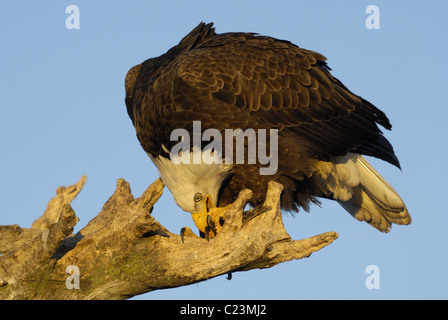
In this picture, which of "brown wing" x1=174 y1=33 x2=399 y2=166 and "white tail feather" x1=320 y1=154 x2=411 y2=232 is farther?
"white tail feather" x1=320 y1=154 x2=411 y2=232

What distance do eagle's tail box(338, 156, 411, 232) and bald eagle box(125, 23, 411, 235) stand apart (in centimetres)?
2

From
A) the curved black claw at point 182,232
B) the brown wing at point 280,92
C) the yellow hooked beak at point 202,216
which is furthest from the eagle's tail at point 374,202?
the curved black claw at point 182,232

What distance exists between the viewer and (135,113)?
21.1 feet

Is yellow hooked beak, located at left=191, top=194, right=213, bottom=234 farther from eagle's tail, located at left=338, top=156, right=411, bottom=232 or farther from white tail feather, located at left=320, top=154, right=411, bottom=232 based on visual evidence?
eagle's tail, located at left=338, top=156, right=411, bottom=232

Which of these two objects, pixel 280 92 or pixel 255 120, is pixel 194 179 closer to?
pixel 255 120

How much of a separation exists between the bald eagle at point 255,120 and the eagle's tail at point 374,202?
16 millimetres

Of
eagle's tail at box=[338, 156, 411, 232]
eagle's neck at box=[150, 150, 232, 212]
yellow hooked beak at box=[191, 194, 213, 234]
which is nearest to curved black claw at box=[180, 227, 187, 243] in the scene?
yellow hooked beak at box=[191, 194, 213, 234]

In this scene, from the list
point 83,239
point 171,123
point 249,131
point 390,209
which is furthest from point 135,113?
point 390,209

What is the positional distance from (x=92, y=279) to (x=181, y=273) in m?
0.73

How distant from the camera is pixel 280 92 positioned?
251 inches

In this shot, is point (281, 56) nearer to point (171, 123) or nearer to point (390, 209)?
point (171, 123)

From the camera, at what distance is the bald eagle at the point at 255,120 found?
603 cm

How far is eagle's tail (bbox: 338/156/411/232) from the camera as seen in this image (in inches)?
279

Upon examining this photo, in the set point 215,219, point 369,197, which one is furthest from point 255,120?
point 369,197
